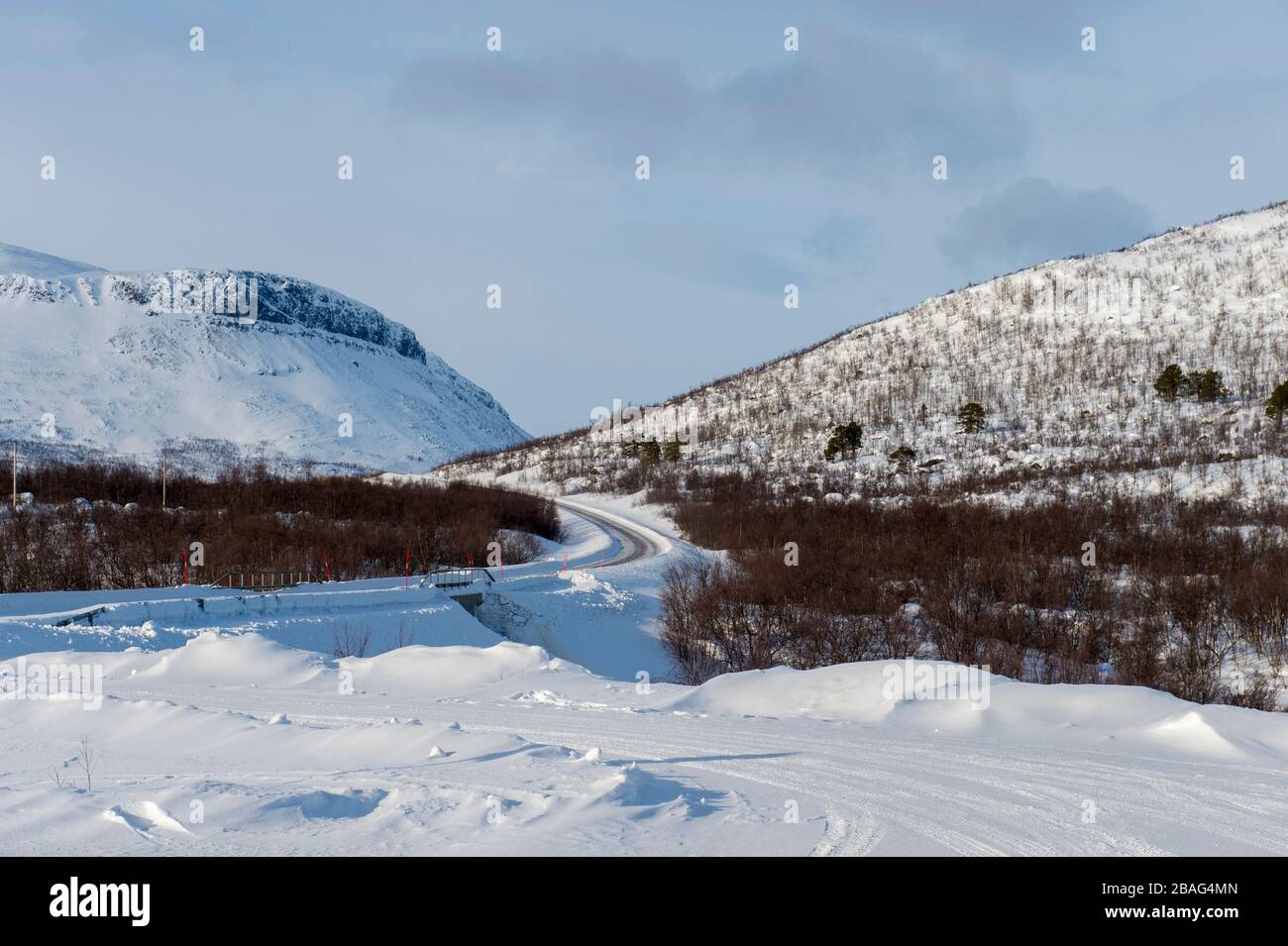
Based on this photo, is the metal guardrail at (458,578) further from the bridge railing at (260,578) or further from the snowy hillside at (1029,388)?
the snowy hillside at (1029,388)

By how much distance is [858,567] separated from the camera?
32.9 meters

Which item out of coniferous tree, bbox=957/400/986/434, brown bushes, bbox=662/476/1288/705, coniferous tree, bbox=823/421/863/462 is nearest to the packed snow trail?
brown bushes, bbox=662/476/1288/705

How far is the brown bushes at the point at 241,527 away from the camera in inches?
1282

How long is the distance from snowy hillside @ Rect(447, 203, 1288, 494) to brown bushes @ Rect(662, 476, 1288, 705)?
30.2ft

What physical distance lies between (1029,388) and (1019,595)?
1588 inches

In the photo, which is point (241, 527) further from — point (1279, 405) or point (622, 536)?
point (1279, 405)

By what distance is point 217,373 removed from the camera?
475ft

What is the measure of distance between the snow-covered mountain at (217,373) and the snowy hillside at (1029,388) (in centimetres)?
4401

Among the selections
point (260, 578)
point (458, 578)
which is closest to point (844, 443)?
point (458, 578)

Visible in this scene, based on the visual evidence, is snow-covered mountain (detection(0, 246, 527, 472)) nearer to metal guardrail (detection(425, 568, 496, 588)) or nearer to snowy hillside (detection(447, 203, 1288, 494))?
snowy hillside (detection(447, 203, 1288, 494))

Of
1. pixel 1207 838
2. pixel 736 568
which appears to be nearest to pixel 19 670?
pixel 1207 838

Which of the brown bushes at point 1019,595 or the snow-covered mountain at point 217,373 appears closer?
the brown bushes at point 1019,595

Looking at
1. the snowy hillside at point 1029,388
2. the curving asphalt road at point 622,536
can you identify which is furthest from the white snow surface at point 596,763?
the snowy hillside at point 1029,388
